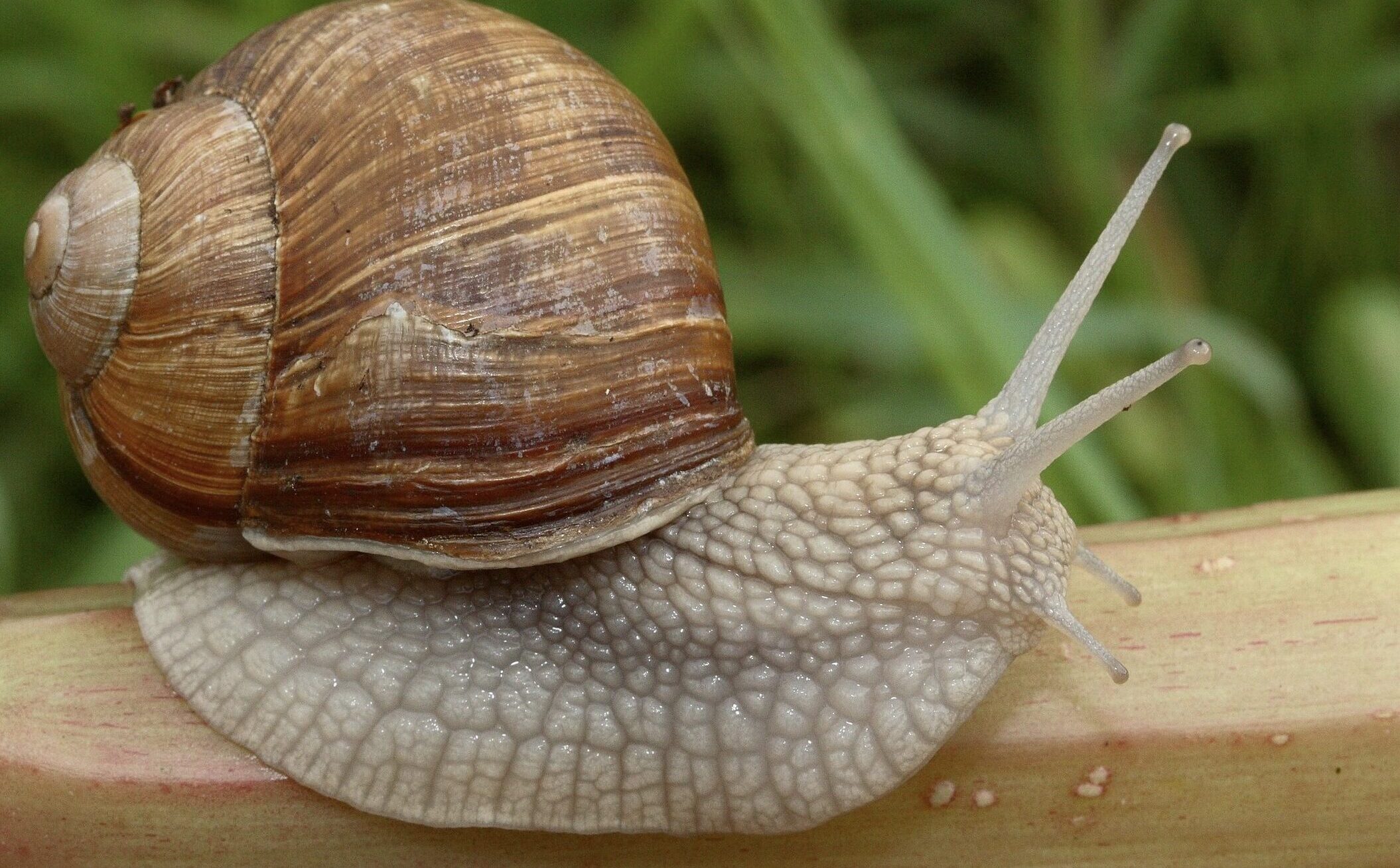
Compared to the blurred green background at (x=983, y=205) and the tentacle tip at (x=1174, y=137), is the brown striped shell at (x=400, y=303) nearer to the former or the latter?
the tentacle tip at (x=1174, y=137)

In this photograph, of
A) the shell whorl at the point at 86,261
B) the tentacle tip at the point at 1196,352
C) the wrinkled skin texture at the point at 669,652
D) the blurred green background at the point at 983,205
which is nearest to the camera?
the tentacle tip at the point at 1196,352

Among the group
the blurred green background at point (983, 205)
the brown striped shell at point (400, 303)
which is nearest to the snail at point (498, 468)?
the brown striped shell at point (400, 303)

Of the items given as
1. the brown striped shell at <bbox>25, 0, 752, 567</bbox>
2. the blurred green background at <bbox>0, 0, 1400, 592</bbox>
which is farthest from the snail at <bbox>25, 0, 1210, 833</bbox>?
the blurred green background at <bbox>0, 0, 1400, 592</bbox>

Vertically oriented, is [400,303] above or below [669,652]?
above

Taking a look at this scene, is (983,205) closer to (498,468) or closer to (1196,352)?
(1196,352)

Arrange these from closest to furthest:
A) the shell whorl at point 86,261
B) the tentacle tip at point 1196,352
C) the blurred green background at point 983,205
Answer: the tentacle tip at point 1196,352, the shell whorl at point 86,261, the blurred green background at point 983,205

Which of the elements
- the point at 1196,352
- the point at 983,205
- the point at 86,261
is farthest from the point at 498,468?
the point at 983,205

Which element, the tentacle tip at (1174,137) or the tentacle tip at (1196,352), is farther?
the tentacle tip at (1174,137)

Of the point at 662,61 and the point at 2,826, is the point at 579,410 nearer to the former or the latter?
the point at 2,826
